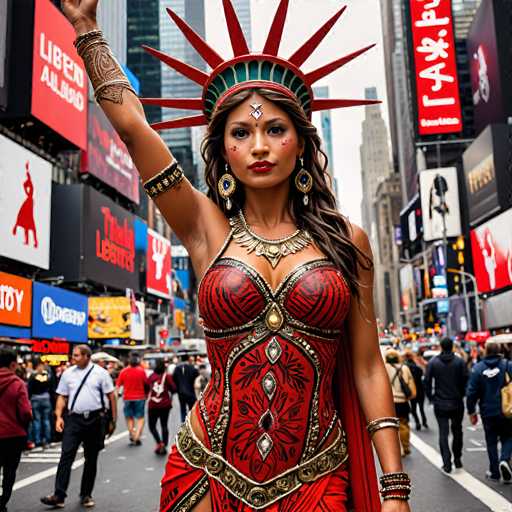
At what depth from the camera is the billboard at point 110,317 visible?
40.1 metres

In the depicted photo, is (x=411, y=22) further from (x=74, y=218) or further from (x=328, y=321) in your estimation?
(x=328, y=321)

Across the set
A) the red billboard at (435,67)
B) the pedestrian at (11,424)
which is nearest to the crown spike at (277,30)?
the pedestrian at (11,424)

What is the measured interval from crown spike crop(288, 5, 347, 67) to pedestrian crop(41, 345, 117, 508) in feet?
24.0

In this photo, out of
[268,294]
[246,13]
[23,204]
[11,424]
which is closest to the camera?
[268,294]

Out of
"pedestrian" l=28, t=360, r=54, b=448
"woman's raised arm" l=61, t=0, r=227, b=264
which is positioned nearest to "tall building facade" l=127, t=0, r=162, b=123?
"pedestrian" l=28, t=360, r=54, b=448

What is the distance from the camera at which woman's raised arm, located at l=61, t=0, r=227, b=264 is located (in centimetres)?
242

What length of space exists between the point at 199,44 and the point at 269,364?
1.21 meters

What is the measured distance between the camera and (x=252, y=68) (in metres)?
2.54

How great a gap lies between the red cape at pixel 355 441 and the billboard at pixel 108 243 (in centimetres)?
3856

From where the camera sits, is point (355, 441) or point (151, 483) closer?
point (355, 441)

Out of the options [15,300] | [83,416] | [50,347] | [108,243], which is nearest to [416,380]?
[83,416]

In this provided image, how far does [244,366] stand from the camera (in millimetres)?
2320

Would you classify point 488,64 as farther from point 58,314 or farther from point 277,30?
point 277,30

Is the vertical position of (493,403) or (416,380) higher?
(416,380)
